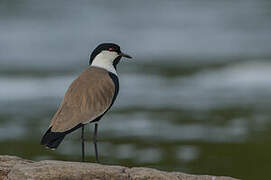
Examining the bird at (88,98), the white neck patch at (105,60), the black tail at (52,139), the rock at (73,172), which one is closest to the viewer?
the rock at (73,172)

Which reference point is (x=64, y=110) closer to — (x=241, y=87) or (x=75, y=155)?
(x=75, y=155)

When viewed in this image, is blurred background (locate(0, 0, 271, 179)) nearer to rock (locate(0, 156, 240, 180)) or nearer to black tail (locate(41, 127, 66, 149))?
black tail (locate(41, 127, 66, 149))

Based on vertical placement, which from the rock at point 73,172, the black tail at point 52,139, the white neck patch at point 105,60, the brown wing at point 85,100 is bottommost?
the rock at point 73,172

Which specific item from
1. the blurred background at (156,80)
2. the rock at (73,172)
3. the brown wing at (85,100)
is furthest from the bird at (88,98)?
the blurred background at (156,80)

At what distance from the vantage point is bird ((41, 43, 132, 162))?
9.45m

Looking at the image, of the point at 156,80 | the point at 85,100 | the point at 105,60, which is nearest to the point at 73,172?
the point at 85,100

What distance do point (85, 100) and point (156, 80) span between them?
14222 mm

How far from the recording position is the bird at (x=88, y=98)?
945 centimetres

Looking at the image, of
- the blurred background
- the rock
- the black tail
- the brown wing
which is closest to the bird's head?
the brown wing

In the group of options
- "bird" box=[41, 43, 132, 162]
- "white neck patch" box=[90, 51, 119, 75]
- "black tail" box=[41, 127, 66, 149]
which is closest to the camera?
"black tail" box=[41, 127, 66, 149]

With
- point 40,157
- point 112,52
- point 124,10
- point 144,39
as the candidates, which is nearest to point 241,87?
point 40,157

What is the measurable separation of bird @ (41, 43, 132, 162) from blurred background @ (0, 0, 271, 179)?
4634 millimetres

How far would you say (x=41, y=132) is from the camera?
1770 cm

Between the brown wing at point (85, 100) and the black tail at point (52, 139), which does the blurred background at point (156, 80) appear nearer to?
the brown wing at point (85, 100)
